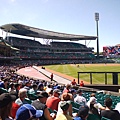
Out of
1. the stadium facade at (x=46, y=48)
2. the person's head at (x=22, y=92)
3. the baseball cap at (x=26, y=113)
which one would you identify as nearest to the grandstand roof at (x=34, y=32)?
the stadium facade at (x=46, y=48)

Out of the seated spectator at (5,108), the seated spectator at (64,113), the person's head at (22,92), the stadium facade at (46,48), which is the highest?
the stadium facade at (46,48)

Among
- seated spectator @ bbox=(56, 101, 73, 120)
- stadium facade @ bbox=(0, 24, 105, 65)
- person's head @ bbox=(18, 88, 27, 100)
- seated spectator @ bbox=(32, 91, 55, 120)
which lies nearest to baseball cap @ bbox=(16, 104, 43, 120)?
seated spectator @ bbox=(56, 101, 73, 120)

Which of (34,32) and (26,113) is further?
(34,32)

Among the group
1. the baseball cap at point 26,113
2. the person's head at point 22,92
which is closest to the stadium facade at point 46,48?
the person's head at point 22,92

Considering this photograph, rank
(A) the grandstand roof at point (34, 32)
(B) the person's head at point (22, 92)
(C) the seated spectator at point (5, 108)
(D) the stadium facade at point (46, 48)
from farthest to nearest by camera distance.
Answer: (D) the stadium facade at point (46, 48) < (A) the grandstand roof at point (34, 32) < (B) the person's head at point (22, 92) < (C) the seated spectator at point (5, 108)

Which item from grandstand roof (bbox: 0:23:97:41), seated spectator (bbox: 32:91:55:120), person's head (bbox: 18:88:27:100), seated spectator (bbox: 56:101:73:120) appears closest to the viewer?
seated spectator (bbox: 56:101:73:120)

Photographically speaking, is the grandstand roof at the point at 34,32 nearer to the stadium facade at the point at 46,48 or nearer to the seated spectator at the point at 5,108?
the stadium facade at the point at 46,48

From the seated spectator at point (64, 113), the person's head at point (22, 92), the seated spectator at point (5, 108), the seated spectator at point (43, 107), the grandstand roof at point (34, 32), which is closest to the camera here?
the seated spectator at point (5, 108)

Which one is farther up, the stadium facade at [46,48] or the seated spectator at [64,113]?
the stadium facade at [46,48]

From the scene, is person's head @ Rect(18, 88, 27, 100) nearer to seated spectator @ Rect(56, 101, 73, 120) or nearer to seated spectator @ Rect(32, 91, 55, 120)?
seated spectator @ Rect(32, 91, 55, 120)

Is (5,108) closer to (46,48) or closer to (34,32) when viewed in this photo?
(34,32)

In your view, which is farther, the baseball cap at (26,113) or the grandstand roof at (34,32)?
the grandstand roof at (34,32)

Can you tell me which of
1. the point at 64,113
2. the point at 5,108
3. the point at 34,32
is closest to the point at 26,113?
the point at 5,108

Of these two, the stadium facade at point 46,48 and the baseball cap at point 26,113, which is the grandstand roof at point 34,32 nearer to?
the stadium facade at point 46,48
